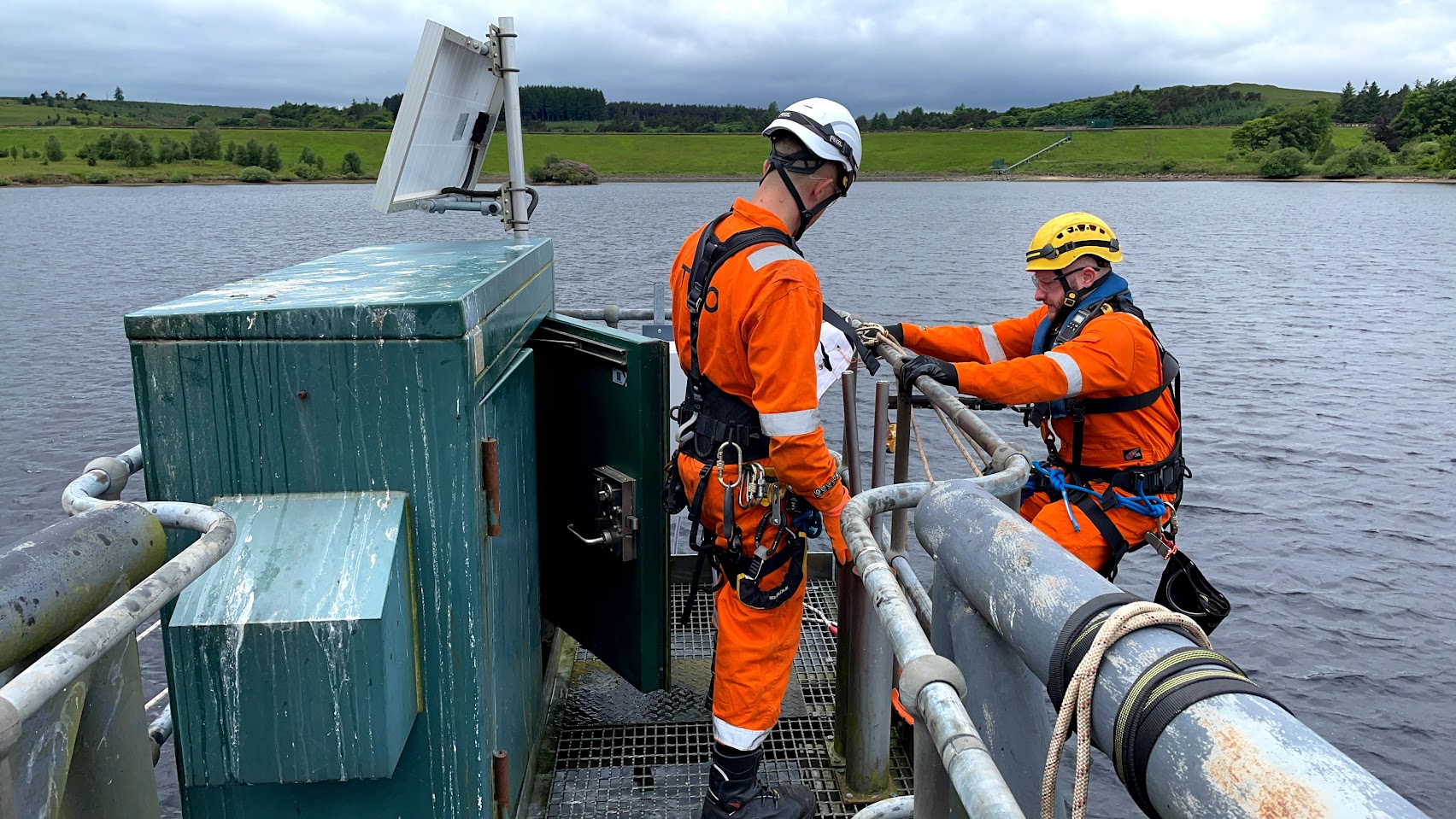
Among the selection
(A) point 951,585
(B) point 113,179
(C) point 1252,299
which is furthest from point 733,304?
(B) point 113,179

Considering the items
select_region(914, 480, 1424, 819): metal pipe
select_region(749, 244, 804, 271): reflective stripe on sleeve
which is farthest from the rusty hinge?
select_region(914, 480, 1424, 819): metal pipe

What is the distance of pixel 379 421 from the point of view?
96.7 inches

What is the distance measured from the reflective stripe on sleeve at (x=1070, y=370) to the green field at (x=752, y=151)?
98317 mm

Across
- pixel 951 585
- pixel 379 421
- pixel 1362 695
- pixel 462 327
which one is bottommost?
pixel 1362 695

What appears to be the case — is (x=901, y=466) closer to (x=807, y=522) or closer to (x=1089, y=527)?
(x=807, y=522)

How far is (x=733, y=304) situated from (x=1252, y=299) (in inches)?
1133

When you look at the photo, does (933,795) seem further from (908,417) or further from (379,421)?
(908,417)

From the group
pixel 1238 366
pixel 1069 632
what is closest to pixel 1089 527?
pixel 1069 632

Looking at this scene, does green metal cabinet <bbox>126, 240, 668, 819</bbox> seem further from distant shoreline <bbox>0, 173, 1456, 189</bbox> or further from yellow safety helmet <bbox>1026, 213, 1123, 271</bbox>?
distant shoreline <bbox>0, 173, 1456, 189</bbox>

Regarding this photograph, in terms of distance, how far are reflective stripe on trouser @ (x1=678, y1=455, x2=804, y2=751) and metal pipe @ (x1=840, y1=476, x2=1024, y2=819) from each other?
4.59 ft

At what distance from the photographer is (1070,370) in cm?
457

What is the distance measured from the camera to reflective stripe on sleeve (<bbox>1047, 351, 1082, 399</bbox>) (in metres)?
4.56

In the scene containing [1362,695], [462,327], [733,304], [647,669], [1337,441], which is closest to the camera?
[462,327]

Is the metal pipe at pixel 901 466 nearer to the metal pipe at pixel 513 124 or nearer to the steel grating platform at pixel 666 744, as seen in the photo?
the steel grating platform at pixel 666 744
